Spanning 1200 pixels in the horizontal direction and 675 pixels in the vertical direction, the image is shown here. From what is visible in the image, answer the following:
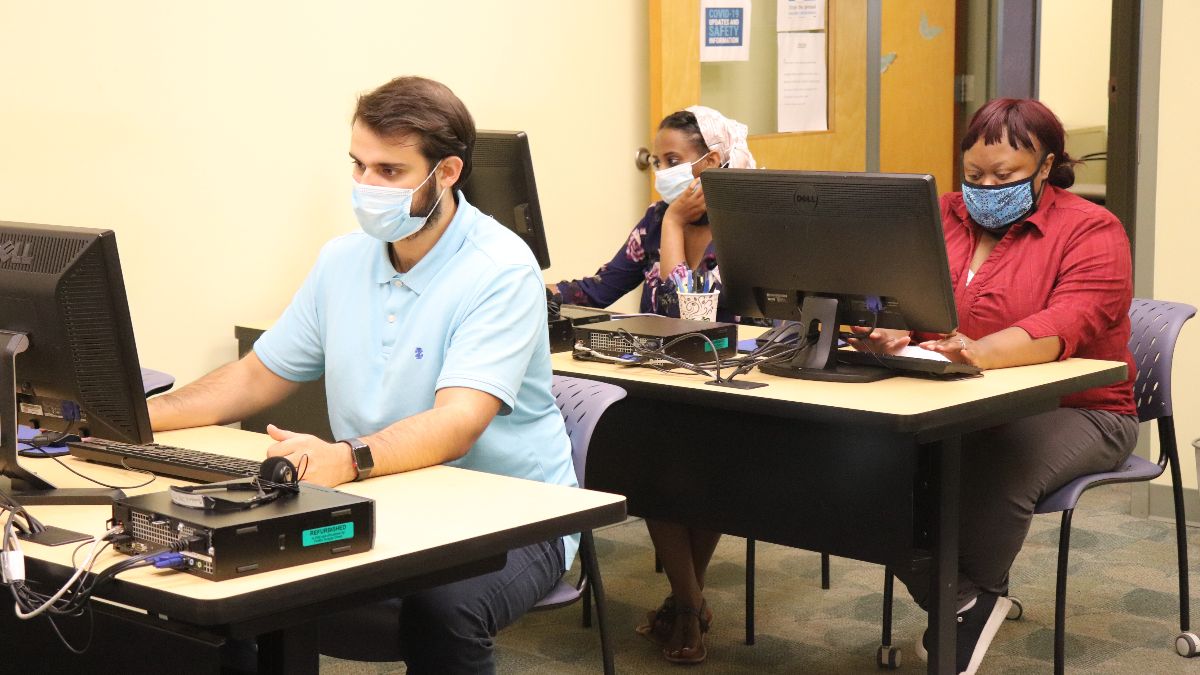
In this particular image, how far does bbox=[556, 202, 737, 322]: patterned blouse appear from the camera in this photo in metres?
3.47

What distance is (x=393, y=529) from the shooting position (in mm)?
1636

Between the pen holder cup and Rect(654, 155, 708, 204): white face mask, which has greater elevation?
Rect(654, 155, 708, 204): white face mask

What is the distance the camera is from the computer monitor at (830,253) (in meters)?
2.48

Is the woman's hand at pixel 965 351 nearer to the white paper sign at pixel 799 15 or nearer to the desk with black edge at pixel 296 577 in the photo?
the desk with black edge at pixel 296 577

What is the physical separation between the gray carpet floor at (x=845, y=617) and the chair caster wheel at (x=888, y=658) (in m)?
0.02

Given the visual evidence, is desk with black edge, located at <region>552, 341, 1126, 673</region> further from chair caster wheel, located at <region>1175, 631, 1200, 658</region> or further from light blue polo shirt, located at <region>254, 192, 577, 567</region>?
chair caster wheel, located at <region>1175, 631, 1200, 658</region>

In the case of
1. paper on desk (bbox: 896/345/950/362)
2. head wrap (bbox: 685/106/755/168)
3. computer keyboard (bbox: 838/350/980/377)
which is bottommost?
computer keyboard (bbox: 838/350/980/377)

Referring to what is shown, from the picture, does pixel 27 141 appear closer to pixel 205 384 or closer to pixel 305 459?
pixel 205 384

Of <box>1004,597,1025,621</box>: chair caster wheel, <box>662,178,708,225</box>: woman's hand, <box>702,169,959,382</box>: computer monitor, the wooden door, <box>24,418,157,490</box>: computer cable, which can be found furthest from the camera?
the wooden door

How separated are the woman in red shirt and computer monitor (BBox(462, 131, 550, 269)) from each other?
2.75 feet

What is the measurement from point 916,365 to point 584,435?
2.32 feet

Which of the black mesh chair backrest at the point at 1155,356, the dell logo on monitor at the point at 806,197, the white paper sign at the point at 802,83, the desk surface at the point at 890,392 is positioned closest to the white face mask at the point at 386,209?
the desk surface at the point at 890,392

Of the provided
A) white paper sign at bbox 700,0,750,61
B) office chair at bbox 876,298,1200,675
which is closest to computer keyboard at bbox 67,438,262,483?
office chair at bbox 876,298,1200,675

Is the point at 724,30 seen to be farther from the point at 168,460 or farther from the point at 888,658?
the point at 168,460
